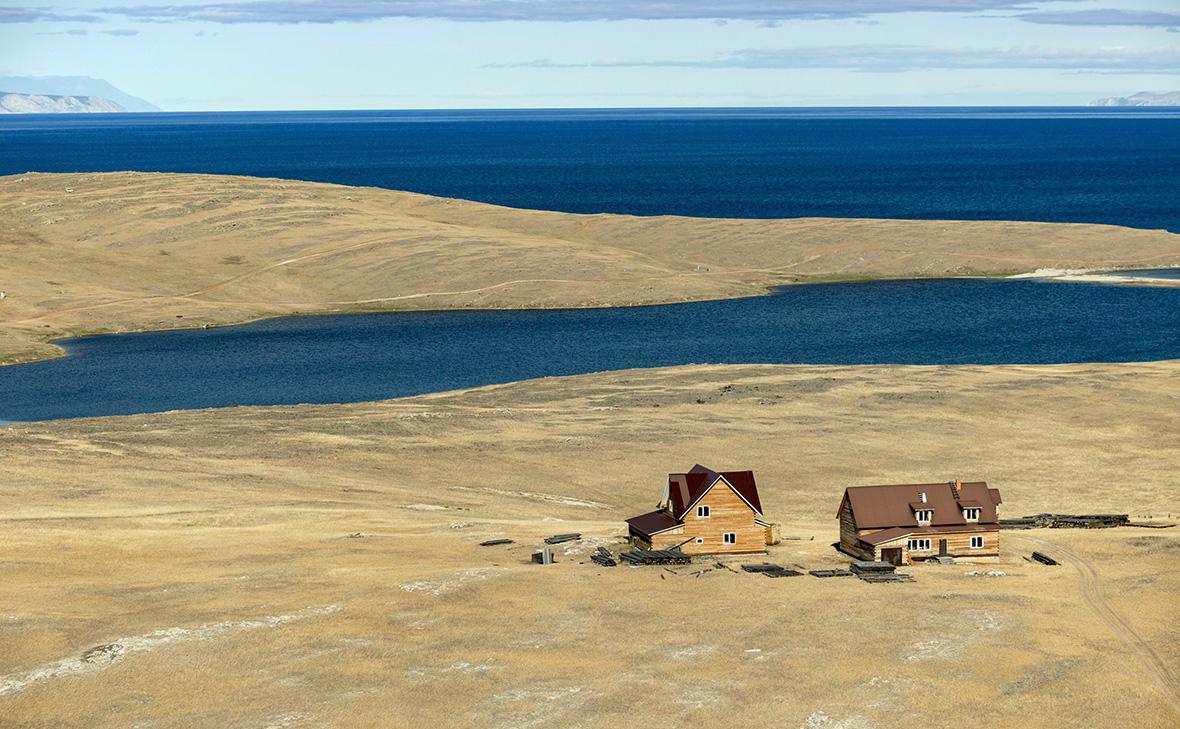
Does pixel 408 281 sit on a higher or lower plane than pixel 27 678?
higher

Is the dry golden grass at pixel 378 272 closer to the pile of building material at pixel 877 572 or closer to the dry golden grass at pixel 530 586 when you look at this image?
the dry golden grass at pixel 530 586

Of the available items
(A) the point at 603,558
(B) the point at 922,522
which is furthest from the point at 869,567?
(A) the point at 603,558

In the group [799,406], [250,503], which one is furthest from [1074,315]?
[250,503]

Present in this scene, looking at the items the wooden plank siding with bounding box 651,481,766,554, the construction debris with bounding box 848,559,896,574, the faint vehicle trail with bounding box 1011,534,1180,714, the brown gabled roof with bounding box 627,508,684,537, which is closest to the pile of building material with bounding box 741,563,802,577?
the construction debris with bounding box 848,559,896,574

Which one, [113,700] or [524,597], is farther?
[524,597]

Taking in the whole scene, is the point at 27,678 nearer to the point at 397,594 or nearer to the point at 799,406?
the point at 397,594

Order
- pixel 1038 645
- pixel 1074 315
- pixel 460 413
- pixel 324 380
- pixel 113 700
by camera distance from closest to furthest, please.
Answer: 1. pixel 113 700
2. pixel 1038 645
3. pixel 460 413
4. pixel 324 380
5. pixel 1074 315

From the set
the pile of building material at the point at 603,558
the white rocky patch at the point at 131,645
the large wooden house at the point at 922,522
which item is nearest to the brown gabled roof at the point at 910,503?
the large wooden house at the point at 922,522

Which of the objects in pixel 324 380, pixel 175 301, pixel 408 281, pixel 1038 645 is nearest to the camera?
pixel 1038 645
